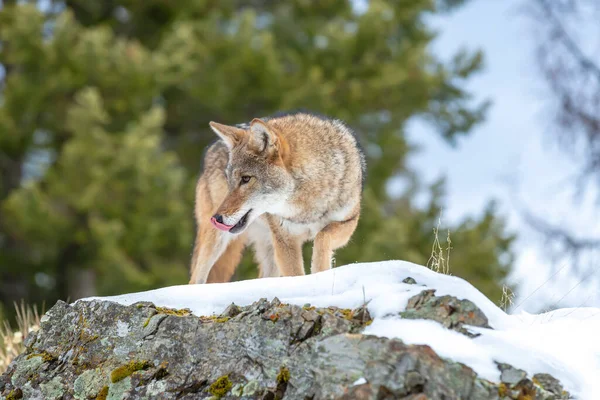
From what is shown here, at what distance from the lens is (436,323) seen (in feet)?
10.5

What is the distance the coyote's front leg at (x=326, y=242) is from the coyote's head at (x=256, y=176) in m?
0.45

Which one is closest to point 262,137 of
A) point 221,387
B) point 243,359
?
point 243,359

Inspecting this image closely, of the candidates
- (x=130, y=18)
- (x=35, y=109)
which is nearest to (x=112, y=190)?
(x=35, y=109)

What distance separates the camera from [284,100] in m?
16.8

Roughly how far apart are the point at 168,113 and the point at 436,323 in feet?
54.9

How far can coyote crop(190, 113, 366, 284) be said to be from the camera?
17.9 ft

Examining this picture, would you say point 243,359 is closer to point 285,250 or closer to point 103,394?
point 103,394

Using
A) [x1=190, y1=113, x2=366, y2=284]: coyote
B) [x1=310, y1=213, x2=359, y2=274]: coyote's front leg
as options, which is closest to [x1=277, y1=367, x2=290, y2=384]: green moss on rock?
[x1=190, y1=113, x2=366, y2=284]: coyote

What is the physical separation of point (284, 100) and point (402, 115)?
3718 millimetres

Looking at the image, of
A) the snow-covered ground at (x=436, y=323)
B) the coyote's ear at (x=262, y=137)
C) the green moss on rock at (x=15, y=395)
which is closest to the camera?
the snow-covered ground at (x=436, y=323)

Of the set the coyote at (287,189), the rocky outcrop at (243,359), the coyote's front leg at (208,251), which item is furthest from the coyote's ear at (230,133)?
the rocky outcrop at (243,359)

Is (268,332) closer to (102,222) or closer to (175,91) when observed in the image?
(102,222)

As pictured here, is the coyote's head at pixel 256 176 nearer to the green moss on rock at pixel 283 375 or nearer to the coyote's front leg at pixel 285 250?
the coyote's front leg at pixel 285 250

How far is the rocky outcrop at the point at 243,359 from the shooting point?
292 centimetres
